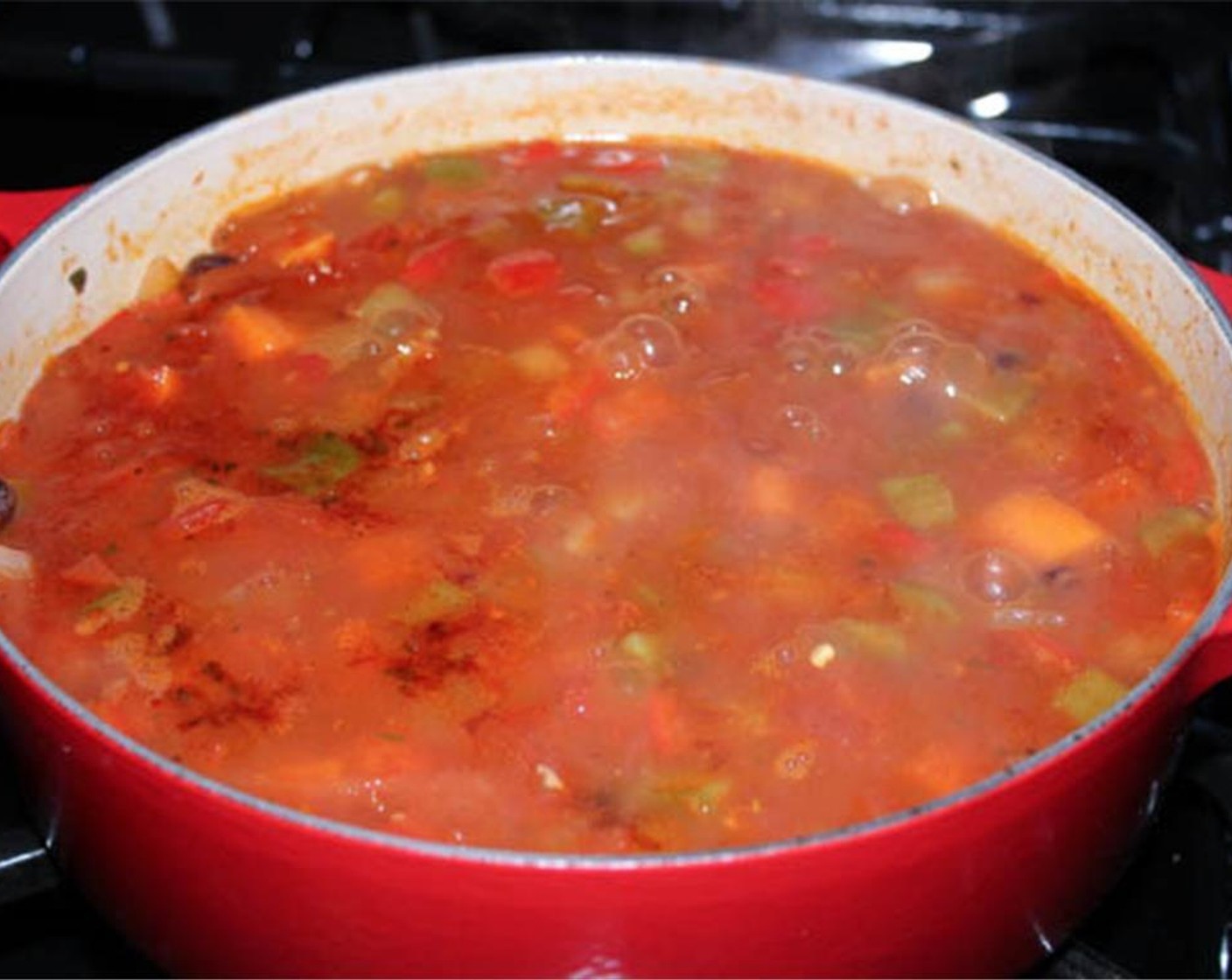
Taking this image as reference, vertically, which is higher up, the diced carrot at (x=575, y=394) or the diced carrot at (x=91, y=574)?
the diced carrot at (x=91, y=574)

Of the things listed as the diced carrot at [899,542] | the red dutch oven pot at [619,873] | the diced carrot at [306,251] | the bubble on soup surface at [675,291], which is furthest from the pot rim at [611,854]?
the diced carrot at [306,251]

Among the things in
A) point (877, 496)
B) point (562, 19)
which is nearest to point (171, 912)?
point (877, 496)

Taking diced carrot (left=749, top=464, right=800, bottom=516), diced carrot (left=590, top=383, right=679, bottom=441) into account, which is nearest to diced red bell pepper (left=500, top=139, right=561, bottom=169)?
diced carrot (left=590, top=383, right=679, bottom=441)

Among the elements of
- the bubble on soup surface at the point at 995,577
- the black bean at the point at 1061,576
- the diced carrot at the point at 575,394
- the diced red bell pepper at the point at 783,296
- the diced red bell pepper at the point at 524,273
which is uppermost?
the diced red bell pepper at the point at 524,273

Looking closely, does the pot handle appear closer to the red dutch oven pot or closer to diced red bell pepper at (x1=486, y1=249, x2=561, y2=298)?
the red dutch oven pot

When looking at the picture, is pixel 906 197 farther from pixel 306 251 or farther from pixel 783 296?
pixel 306 251

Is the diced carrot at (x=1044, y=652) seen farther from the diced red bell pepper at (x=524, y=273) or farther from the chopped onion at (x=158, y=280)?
the chopped onion at (x=158, y=280)
